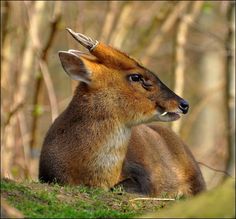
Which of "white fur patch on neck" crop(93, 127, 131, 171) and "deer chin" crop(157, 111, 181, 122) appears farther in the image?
"deer chin" crop(157, 111, 181, 122)

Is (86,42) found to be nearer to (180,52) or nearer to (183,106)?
(183,106)

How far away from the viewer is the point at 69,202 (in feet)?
21.6

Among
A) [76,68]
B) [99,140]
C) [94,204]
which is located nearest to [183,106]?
[99,140]

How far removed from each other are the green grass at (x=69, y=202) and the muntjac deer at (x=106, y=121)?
0.65 metres

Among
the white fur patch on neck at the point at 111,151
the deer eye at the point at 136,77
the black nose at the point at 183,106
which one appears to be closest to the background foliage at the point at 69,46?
the black nose at the point at 183,106

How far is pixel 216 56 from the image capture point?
86.0 ft

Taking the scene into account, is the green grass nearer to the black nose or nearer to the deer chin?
the deer chin

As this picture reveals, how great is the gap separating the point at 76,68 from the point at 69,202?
1906mm

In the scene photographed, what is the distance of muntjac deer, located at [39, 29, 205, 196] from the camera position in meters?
8.03

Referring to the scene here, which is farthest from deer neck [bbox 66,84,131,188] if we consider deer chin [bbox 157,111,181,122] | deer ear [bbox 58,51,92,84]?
deer chin [bbox 157,111,181,122]

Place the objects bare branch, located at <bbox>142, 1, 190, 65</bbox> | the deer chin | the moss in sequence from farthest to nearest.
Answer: bare branch, located at <bbox>142, 1, 190, 65</bbox>, the deer chin, the moss

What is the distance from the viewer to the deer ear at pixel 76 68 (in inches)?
322

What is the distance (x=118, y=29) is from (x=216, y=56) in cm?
1193

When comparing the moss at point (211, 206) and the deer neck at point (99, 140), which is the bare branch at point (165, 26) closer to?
the deer neck at point (99, 140)
